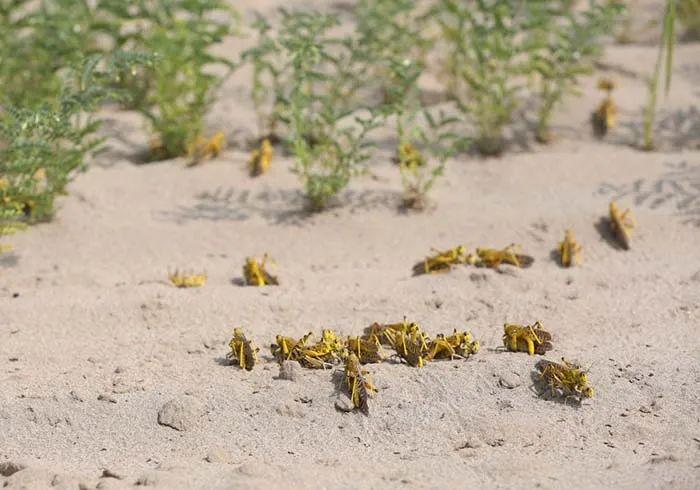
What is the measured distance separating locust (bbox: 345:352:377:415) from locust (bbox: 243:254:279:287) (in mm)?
951

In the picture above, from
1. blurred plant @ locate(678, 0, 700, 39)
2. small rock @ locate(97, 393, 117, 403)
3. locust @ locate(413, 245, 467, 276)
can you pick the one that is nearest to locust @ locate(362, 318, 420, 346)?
locust @ locate(413, 245, 467, 276)

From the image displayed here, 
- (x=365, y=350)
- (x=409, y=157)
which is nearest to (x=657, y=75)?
(x=409, y=157)

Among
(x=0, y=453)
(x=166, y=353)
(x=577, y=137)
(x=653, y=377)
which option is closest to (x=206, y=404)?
(x=166, y=353)

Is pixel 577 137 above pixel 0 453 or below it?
above

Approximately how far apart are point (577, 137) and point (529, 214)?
1.07 meters

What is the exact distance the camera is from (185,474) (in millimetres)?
2889

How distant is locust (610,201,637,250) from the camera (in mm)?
4660

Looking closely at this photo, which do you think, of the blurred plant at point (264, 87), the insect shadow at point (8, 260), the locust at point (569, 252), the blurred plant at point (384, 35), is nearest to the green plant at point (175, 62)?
the blurred plant at point (264, 87)

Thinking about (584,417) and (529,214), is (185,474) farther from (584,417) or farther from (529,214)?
(529,214)

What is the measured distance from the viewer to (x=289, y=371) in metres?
3.43

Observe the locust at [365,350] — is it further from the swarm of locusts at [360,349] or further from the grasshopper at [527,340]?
the grasshopper at [527,340]

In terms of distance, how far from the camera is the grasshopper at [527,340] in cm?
362

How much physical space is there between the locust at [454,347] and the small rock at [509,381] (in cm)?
18

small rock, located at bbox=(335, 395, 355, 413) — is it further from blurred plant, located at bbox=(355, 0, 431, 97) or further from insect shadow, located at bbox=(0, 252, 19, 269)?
blurred plant, located at bbox=(355, 0, 431, 97)
